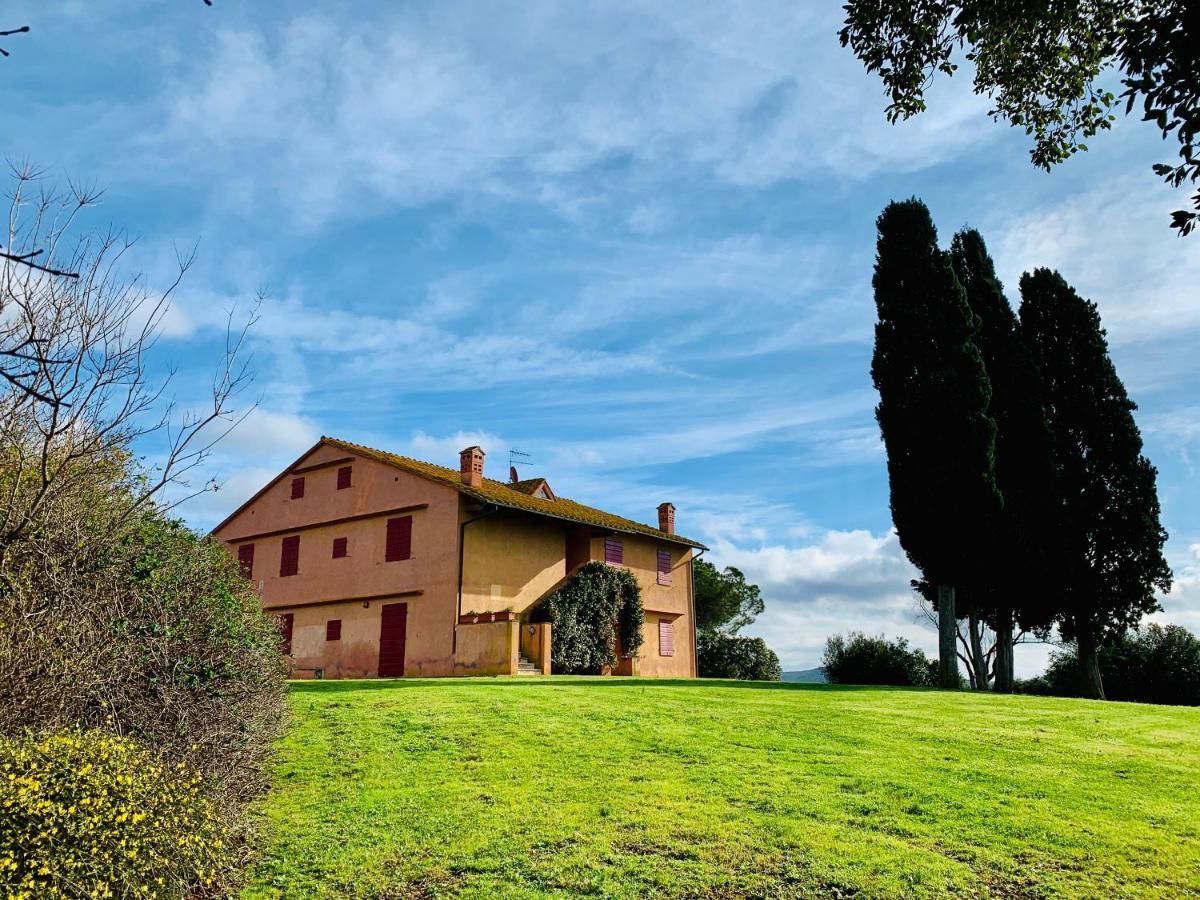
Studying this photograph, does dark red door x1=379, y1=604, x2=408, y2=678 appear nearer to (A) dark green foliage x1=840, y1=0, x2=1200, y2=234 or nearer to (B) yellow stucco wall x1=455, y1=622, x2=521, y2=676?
(B) yellow stucco wall x1=455, y1=622, x2=521, y2=676

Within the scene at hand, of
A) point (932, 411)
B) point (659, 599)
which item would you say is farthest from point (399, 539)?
point (932, 411)

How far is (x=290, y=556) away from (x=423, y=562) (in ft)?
22.5

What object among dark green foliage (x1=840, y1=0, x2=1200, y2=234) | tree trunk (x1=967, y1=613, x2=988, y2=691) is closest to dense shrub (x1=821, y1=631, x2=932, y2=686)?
tree trunk (x1=967, y1=613, x2=988, y2=691)

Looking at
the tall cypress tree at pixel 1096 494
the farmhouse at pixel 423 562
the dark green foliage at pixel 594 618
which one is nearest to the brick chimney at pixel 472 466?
the farmhouse at pixel 423 562

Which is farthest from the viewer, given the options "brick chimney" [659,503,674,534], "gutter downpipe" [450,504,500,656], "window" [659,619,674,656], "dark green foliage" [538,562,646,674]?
"brick chimney" [659,503,674,534]

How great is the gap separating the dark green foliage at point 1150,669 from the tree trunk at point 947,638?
29.1 ft

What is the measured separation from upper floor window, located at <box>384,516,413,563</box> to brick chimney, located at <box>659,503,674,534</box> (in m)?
11.7

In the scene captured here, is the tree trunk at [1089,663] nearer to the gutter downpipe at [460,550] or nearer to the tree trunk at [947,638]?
the tree trunk at [947,638]

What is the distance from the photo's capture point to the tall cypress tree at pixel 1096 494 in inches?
1115

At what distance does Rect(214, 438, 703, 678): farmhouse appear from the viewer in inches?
1029

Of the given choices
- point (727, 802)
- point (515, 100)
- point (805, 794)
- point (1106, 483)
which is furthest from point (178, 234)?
point (1106, 483)

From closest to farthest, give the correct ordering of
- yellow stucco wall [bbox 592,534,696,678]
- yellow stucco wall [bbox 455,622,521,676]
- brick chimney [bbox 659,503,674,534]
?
yellow stucco wall [bbox 455,622,521,676] < yellow stucco wall [bbox 592,534,696,678] < brick chimney [bbox 659,503,674,534]

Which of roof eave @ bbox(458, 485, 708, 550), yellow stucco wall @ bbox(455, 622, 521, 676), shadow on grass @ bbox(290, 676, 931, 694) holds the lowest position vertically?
shadow on grass @ bbox(290, 676, 931, 694)

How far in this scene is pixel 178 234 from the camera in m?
8.62
